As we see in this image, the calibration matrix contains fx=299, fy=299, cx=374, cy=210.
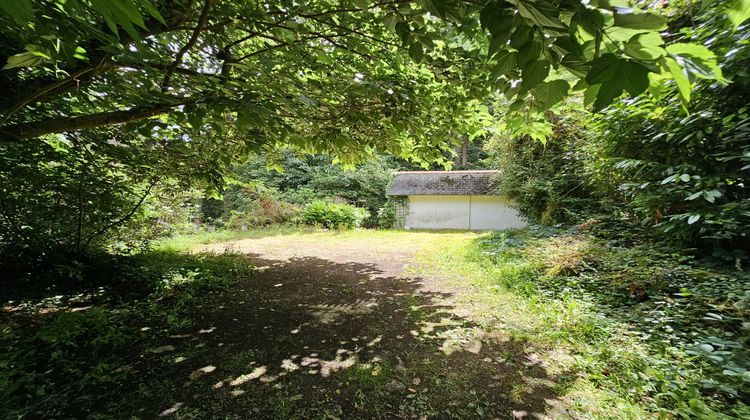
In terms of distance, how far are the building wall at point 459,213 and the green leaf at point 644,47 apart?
58.4ft

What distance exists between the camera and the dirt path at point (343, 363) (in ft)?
7.90

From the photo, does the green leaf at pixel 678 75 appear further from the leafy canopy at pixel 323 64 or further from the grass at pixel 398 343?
the grass at pixel 398 343

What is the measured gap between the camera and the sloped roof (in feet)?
59.5

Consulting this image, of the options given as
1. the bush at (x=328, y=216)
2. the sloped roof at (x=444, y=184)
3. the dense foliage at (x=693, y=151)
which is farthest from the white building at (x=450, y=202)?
the dense foliage at (x=693, y=151)

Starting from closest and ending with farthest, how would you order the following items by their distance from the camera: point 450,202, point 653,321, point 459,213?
point 653,321 < point 459,213 < point 450,202

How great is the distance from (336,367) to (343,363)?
0.30 feet

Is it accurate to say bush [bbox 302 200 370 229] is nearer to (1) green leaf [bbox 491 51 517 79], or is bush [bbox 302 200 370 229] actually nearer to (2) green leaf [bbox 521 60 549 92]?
(1) green leaf [bbox 491 51 517 79]

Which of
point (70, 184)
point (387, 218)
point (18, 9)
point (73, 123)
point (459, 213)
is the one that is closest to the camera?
point (18, 9)

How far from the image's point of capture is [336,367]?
9.69 feet

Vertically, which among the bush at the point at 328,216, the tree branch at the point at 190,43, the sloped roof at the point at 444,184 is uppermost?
the sloped roof at the point at 444,184

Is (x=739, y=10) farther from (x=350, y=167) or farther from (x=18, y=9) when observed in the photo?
(x=350, y=167)

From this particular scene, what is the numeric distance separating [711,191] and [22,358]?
7.22 m

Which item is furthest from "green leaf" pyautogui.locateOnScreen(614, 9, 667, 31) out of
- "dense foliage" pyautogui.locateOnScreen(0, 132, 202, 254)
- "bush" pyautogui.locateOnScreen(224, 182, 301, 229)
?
"bush" pyautogui.locateOnScreen(224, 182, 301, 229)

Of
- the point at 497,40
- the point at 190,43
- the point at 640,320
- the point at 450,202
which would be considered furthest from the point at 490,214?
the point at 497,40
